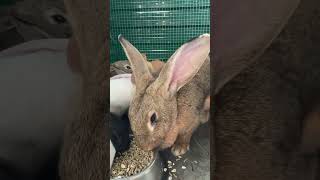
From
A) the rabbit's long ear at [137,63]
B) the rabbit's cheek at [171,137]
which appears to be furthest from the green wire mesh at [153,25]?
the rabbit's cheek at [171,137]

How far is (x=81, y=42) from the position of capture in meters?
1.03

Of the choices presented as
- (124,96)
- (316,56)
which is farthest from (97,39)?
(316,56)

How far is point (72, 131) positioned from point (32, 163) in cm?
14

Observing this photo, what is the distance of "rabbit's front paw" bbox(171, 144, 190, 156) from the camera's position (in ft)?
3.46

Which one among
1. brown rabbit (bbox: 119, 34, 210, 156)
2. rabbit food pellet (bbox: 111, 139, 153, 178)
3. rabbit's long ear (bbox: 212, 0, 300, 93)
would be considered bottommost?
rabbit food pellet (bbox: 111, 139, 153, 178)

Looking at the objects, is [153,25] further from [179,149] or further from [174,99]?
[179,149]

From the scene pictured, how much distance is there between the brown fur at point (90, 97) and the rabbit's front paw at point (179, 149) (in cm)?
19

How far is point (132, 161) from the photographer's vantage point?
1051 mm

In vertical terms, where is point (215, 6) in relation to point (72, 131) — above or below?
above

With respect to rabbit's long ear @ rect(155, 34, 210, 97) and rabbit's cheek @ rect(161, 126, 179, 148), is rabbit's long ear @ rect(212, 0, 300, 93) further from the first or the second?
rabbit's cheek @ rect(161, 126, 179, 148)

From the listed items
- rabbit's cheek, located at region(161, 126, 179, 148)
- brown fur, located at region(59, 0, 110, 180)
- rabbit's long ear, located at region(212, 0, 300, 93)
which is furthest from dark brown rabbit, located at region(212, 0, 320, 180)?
brown fur, located at region(59, 0, 110, 180)

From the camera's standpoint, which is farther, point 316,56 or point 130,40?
point 130,40

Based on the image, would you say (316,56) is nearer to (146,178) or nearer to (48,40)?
(146,178)

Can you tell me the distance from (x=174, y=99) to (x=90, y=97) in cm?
24
